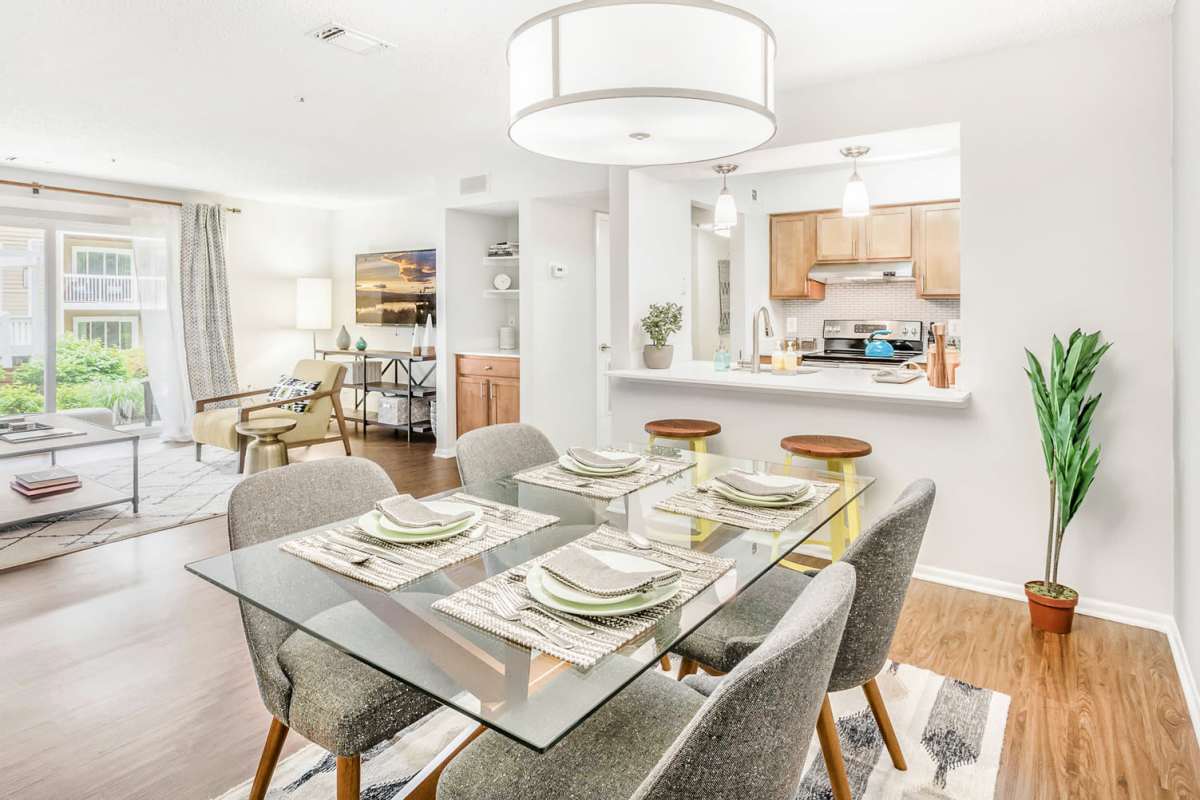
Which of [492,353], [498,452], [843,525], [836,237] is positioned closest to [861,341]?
[836,237]

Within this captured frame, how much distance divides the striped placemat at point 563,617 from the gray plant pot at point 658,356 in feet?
8.58

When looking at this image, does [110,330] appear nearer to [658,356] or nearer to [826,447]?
[658,356]

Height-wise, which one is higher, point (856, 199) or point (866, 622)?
point (856, 199)

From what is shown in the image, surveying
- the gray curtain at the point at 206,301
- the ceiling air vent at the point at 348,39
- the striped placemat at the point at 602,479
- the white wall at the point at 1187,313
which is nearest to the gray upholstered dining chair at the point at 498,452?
the striped placemat at the point at 602,479

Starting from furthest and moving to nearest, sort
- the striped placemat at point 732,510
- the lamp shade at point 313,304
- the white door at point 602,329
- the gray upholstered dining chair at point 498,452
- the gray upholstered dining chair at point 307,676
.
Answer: the lamp shade at point 313,304
the white door at point 602,329
the gray upholstered dining chair at point 498,452
the striped placemat at point 732,510
the gray upholstered dining chair at point 307,676

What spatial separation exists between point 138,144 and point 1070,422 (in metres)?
5.53

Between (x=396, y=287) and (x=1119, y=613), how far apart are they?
6.24m

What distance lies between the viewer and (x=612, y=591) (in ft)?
3.83

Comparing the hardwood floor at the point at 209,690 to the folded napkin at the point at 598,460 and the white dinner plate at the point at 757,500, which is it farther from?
the folded napkin at the point at 598,460

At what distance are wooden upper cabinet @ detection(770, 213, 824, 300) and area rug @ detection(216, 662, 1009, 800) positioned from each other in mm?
4400

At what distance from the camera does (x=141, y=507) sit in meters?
4.32

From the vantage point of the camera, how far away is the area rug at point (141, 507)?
363 centimetres

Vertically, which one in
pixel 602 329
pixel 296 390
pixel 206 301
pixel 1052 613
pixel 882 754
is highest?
pixel 206 301

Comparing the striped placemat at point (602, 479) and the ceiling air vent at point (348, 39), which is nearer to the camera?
the striped placemat at point (602, 479)
